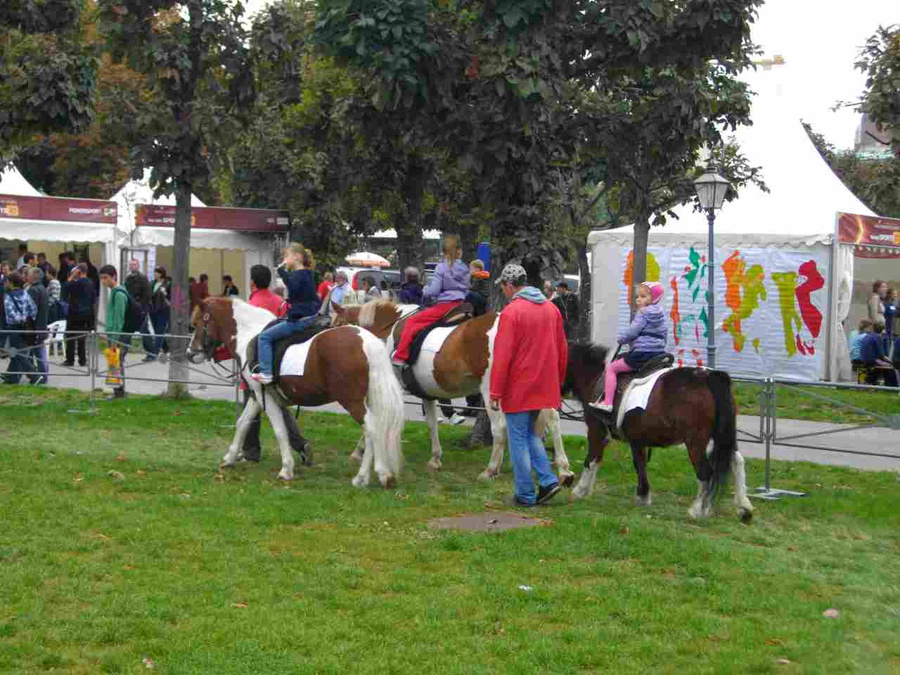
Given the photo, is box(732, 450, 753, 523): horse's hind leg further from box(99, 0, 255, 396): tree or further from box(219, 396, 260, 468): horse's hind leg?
box(99, 0, 255, 396): tree

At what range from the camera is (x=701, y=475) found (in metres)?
9.70

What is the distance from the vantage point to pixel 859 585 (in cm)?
769

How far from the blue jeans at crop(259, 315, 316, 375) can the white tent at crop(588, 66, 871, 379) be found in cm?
1113

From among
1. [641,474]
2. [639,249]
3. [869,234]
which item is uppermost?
[869,234]

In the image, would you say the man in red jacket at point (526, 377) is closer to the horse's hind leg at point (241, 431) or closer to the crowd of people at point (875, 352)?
the horse's hind leg at point (241, 431)

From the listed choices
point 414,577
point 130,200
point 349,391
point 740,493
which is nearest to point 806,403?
point 740,493

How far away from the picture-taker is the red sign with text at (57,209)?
2517 cm

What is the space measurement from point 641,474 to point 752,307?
12.4 m

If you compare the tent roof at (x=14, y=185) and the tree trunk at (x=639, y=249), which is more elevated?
the tent roof at (x=14, y=185)

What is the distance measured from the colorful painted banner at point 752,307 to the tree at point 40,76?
37.6ft

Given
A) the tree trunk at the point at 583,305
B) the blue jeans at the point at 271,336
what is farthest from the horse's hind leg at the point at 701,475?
the tree trunk at the point at 583,305

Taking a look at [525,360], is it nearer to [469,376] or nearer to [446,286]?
[469,376]

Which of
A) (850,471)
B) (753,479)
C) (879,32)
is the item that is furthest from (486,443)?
(879,32)

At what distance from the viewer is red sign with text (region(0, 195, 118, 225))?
25172 millimetres
